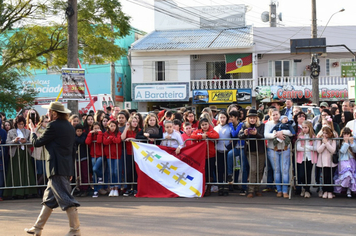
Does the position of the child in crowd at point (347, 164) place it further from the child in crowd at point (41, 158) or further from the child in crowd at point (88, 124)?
the child in crowd at point (41, 158)

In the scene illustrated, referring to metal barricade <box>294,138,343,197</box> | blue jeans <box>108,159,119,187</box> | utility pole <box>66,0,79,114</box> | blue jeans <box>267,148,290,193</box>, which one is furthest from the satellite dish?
blue jeans <box>108,159,119,187</box>

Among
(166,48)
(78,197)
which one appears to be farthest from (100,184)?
(166,48)

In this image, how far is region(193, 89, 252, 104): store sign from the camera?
31.9 m

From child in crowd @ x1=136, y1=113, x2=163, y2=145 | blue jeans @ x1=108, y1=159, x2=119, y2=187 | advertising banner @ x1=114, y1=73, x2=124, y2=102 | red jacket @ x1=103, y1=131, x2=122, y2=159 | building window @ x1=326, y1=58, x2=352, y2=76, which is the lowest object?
blue jeans @ x1=108, y1=159, x2=119, y2=187

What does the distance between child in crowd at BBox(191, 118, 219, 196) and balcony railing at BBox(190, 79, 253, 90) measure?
22579 mm

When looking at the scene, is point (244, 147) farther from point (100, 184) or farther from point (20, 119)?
point (20, 119)

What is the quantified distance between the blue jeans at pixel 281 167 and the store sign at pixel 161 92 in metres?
23.0

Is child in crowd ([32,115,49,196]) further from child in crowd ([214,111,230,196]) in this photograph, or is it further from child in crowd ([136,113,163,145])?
child in crowd ([214,111,230,196])

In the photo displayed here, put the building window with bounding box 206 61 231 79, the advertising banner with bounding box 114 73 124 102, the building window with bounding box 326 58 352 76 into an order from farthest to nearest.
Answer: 1. the building window with bounding box 206 61 231 79
2. the advertising banner with bounding box 114 73 124 102
3. the building window with bounding box 326 58 352 76

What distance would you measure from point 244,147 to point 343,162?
1983 millimetres

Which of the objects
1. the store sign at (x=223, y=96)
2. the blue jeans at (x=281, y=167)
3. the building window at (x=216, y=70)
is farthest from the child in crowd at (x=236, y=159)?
the building window at (x=216, y=70)

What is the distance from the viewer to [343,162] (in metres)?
9.07

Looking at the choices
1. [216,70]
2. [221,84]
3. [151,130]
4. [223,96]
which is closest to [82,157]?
[151,130]

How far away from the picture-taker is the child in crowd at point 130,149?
998 centimetres
